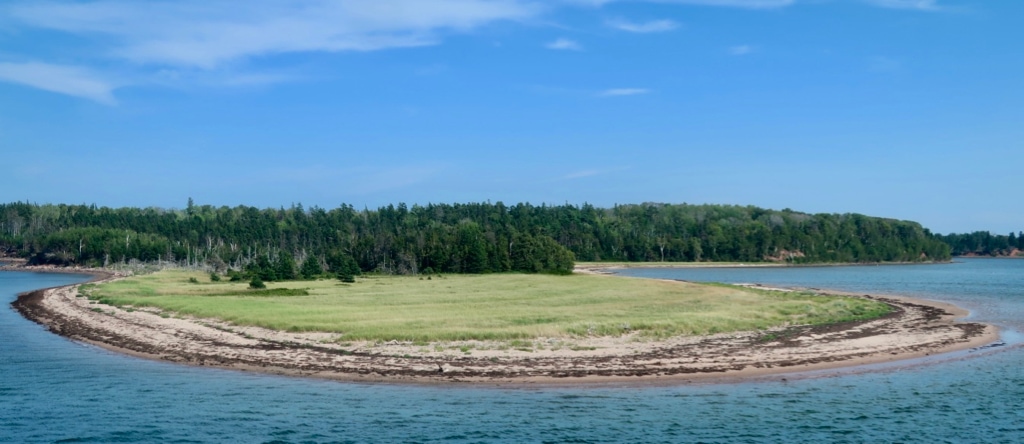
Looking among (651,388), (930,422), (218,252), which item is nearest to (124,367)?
(651,388)

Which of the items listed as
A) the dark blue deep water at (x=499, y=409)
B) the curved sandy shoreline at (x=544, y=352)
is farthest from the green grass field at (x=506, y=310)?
the dark blue deep water at (x=499, y=409)

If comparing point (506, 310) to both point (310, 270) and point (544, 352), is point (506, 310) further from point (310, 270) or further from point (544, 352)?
point (310, 270)

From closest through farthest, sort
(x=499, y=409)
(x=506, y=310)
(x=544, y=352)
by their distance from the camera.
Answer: (x=499, y=409)
(x=544, y=352)
(x=506, y=310)

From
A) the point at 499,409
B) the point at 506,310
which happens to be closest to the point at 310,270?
the point at 506,310

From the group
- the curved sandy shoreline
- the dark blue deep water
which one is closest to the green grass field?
the curved sandy shoreline

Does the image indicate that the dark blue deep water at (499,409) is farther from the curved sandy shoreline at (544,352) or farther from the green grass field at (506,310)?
the green grass field at (506,310)

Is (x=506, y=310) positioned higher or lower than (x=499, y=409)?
higher

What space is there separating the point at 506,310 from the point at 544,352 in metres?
15.8

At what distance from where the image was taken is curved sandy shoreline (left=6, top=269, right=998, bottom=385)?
1323 inches

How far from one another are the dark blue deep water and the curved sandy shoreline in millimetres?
1951

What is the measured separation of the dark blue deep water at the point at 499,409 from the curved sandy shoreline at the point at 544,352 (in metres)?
1.95

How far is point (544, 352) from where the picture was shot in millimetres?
38188

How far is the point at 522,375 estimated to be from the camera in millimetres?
33094

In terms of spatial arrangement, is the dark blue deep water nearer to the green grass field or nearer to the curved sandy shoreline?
the curved sandy shoreline
